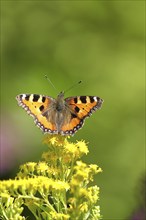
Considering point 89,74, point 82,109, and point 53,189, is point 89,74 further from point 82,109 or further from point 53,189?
point 53,189

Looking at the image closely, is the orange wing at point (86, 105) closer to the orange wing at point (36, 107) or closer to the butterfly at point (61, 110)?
the butterfly at point (61, 110)

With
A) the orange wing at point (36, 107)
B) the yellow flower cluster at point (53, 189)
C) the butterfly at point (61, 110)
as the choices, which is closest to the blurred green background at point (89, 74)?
the butterfly at point (61, 110)

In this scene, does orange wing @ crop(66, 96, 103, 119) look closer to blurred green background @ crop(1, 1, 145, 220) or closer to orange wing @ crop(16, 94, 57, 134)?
orange wing @ crop(16, 94, 57, 134)

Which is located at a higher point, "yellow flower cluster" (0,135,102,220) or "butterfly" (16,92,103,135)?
"butterfly" (16,92,103,135)

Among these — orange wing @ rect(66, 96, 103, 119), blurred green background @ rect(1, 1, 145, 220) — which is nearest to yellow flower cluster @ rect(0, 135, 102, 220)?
orange wing @ rect(66, 96, 103, 119)

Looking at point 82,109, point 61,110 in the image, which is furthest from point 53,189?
point 61,110
